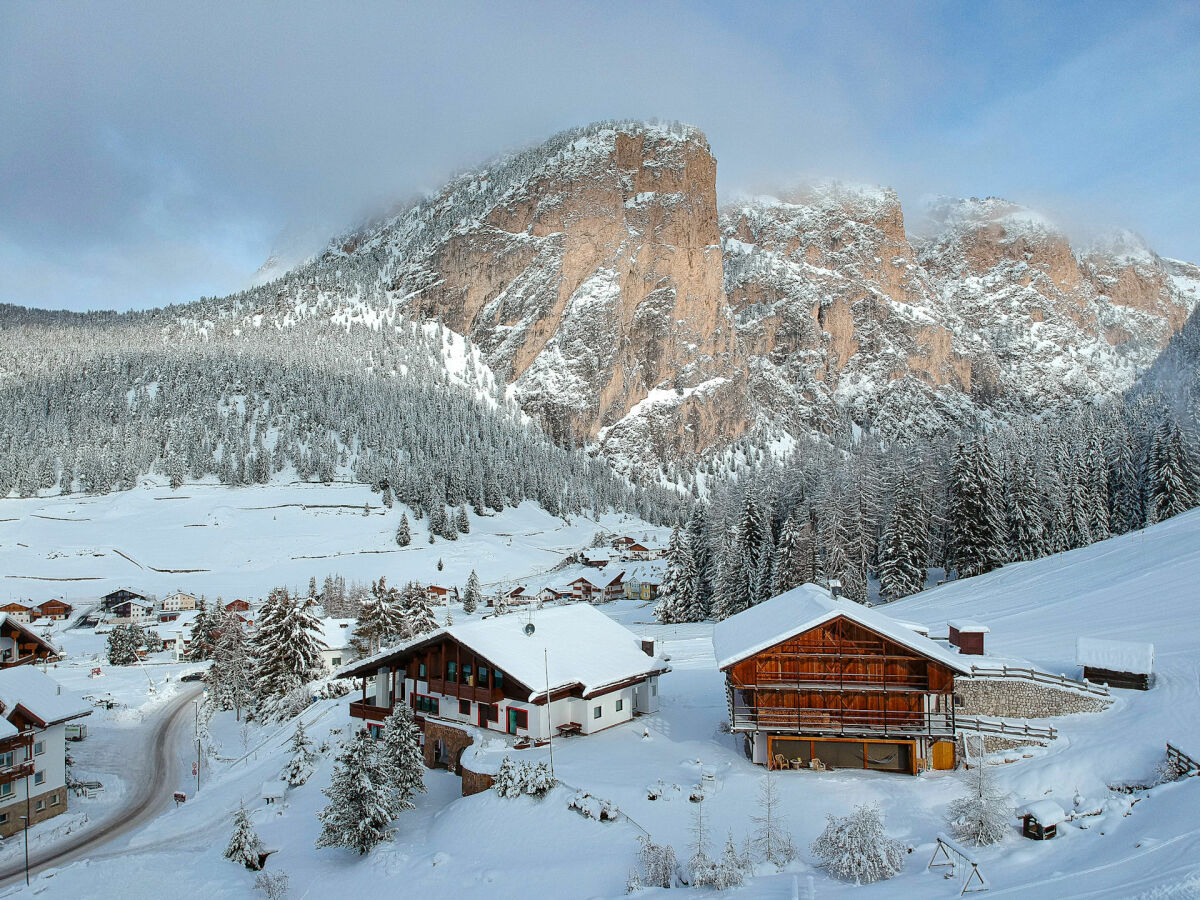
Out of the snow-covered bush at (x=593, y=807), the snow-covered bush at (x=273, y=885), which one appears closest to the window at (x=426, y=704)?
the snow-covered bush at (x=273, y=885)

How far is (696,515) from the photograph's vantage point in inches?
2717

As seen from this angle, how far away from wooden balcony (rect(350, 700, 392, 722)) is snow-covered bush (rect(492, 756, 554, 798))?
31.8 feet

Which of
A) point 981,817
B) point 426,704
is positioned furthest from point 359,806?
point 981,817

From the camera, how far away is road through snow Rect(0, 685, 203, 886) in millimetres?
26119

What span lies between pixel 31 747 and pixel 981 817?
33.1m

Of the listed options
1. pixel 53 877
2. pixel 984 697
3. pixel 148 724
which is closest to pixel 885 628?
pixel 984 697

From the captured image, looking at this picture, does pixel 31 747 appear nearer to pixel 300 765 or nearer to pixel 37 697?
pixel 37 697

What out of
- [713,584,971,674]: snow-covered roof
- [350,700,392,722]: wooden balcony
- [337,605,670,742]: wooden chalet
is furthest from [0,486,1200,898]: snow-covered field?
[713,584,971,674]: snow-covered roof

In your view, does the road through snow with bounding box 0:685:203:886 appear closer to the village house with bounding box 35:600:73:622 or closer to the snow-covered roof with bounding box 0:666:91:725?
the snow-covered roof with bounding box 0:666:91:725

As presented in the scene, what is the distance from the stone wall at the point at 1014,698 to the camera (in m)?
24.3

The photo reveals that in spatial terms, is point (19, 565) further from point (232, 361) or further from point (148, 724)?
point (232, 361)

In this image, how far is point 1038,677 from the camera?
24.6 metres

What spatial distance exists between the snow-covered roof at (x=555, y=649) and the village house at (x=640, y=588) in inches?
2181

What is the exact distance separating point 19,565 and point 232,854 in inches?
3780
